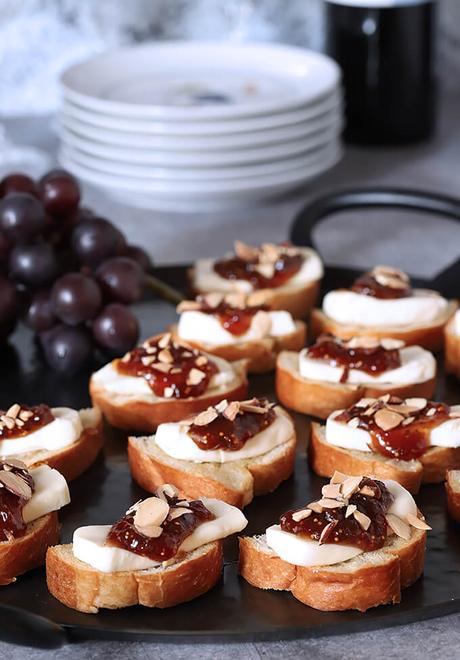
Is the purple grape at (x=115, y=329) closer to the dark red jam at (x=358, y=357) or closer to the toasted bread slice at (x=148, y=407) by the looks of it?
the toasted bread slice at (x=148, y=407)

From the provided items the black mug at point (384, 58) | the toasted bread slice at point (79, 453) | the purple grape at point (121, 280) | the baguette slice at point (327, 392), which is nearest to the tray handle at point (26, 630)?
the toasted bread slice at point (79, 453)

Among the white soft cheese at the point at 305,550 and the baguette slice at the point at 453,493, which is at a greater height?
the white soft cheese at the point at 305,550

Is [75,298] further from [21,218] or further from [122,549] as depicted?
[122,549]

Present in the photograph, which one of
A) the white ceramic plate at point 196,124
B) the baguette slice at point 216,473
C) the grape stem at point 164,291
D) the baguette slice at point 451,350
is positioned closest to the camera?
the baguette slice at point 216,473

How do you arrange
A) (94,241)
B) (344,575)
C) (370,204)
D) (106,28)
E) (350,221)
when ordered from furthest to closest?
(106,28) → (350,221) → (370,204) → (94,241) → (344,575)

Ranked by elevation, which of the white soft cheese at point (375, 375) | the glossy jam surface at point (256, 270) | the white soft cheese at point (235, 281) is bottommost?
the white soft cheese at point (235, 281)

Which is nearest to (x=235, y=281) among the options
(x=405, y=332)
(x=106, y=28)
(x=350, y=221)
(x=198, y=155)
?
(x=405, y=332)

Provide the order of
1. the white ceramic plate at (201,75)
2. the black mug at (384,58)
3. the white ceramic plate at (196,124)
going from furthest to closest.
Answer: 1. the black mug at (384,58)
2. the white ceramic plate at (201,75)
3. the white ceramic plate at (196,124)

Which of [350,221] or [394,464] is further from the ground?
[394,464]
